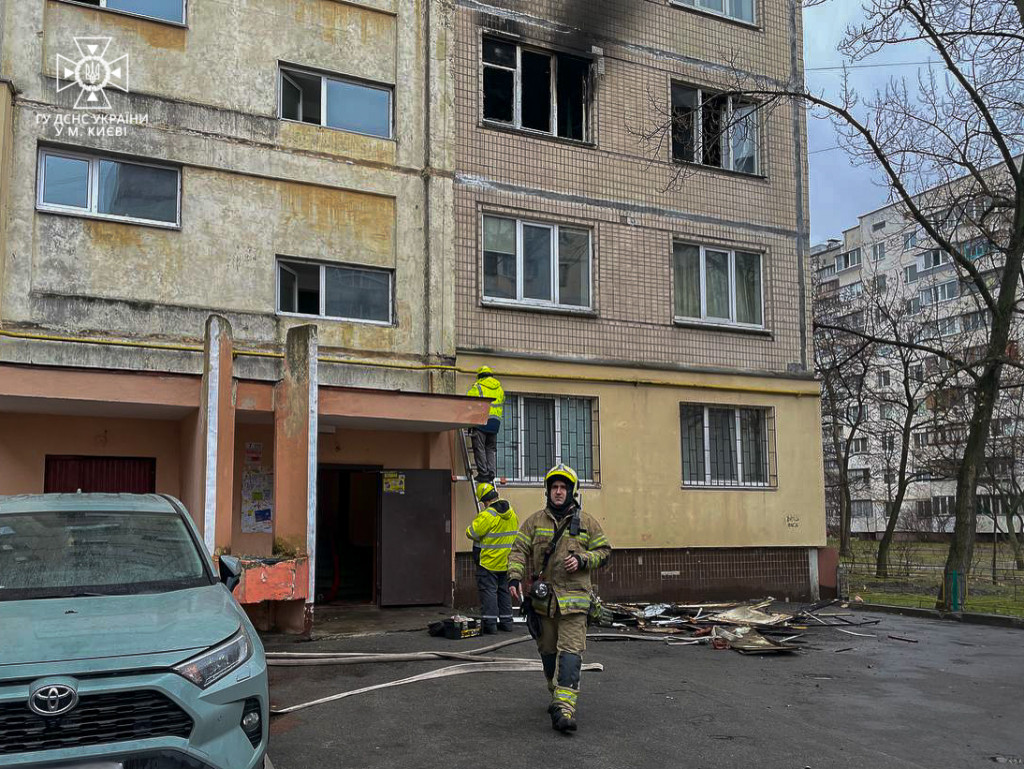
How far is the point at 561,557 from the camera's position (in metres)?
7.23

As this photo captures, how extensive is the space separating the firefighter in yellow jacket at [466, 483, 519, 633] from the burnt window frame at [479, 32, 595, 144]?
6832mm

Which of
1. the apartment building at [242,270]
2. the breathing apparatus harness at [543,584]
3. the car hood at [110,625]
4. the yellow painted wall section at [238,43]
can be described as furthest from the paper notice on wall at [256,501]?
the car hood at [110,625]

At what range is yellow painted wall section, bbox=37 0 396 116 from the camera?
1268 cm

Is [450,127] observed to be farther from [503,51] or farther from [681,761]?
[681,761]

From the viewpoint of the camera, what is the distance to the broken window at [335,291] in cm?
1360

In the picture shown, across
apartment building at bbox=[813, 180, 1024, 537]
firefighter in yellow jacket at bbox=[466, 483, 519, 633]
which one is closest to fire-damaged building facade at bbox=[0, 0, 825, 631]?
firefighter in yellow jacket at bbox=[466, 483, 519, 633]

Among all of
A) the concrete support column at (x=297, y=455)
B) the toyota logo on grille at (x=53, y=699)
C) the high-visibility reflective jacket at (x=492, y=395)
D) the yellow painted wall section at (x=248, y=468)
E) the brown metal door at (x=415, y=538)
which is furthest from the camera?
the brown metal door at (x=415, y=538)

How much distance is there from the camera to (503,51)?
15633mm

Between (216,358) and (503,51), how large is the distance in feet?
26.3

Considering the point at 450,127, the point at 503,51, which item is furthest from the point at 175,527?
the point at 503,51

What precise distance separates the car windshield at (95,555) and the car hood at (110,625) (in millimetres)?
212

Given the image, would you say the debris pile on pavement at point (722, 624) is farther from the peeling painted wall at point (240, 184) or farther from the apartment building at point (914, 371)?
the apartment building at point (914, 371)

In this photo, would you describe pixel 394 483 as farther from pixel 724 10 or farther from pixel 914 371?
pixel 914 371

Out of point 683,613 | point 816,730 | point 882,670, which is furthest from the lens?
point 683,613
